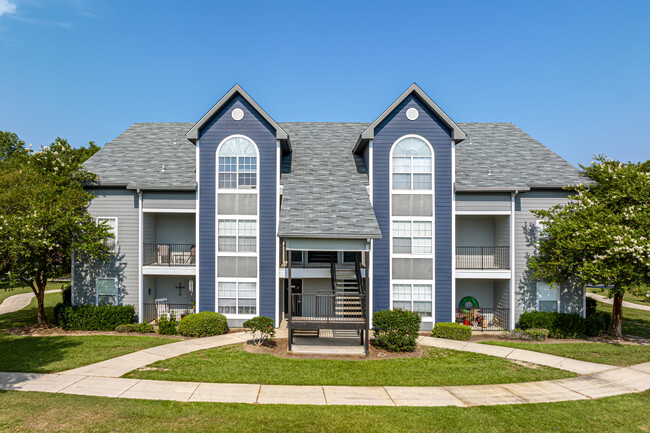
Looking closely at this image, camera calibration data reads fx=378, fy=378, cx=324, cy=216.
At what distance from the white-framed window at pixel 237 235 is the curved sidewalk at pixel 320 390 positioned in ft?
24.2

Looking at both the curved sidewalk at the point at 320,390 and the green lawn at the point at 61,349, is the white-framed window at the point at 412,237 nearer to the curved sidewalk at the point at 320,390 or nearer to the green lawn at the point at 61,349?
the curved sidewalk at the point at 320,390

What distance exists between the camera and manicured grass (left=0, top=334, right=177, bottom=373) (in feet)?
43.0

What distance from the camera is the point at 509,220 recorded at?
1969cm

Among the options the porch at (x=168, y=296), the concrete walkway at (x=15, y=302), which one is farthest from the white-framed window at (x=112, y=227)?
the concrete walkway at (x=15, y=302)

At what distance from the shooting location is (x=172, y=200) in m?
19.8

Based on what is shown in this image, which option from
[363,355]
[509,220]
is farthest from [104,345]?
[509,220]

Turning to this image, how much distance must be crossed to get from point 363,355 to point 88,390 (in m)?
9.40

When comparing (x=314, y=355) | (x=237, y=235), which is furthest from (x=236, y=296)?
(x=314, y=355)

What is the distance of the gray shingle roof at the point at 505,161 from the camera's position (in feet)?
65.4

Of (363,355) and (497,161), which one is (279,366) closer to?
(363,355)

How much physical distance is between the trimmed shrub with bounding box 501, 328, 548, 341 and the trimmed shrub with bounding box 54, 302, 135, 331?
1876 cm

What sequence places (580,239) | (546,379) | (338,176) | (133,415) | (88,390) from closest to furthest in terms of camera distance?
(133,415) → (88,390) → (546,379) → (580,239) → (338,176)

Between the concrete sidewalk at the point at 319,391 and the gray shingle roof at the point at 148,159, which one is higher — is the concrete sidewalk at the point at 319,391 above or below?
below

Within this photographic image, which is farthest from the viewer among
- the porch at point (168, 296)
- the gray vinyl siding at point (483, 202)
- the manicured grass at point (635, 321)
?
the porch at point (168, 296)
